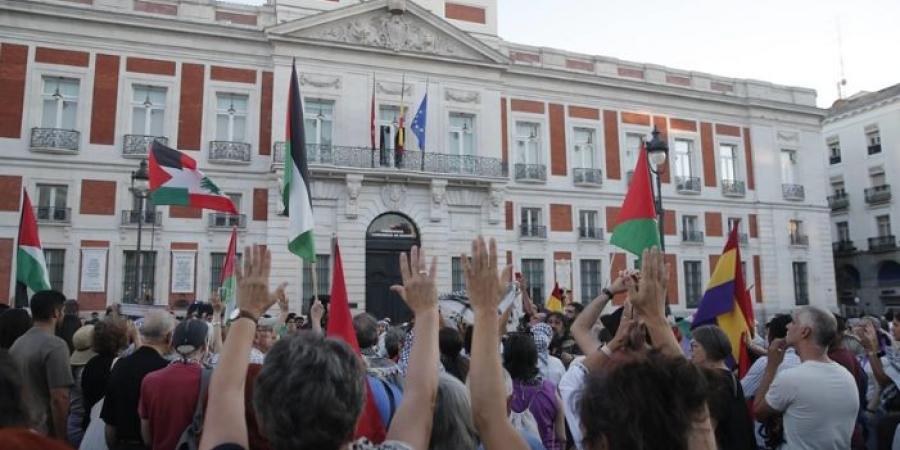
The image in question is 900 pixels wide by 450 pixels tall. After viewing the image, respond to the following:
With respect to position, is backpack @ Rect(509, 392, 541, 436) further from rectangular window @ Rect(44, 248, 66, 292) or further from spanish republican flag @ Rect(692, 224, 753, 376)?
rectangular window @ Rect(44, 248, 66, 292)

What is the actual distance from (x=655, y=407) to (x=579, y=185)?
A: 1024 inches

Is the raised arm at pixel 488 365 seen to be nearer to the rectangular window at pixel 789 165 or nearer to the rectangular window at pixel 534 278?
the rectangular window at pixel 534 278

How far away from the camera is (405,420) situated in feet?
7.98

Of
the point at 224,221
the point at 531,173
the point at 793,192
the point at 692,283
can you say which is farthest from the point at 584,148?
the point at 224,221

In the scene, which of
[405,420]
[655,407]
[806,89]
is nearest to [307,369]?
[405,420]

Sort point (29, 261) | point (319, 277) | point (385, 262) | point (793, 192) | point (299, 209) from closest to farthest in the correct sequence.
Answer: point (299, 209)
point (29, 261)
point (319, 277)
point (385, 262)
point (793, 192)

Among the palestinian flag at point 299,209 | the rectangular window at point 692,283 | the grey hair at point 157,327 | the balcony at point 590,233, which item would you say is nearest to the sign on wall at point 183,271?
the balcony at point 590,233

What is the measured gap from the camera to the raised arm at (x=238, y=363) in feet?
7.48

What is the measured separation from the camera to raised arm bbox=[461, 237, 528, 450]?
2.36m

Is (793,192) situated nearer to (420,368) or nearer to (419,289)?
(419,289)

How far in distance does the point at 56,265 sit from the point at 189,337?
1947 centimetres

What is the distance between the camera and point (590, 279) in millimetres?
A: 27031

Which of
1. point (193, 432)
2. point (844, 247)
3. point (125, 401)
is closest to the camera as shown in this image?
point (193, 432)

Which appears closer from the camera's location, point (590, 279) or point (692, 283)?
point (590, 279)
